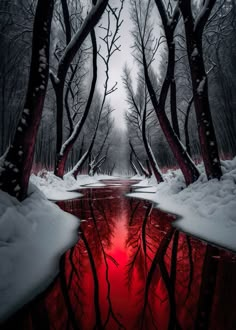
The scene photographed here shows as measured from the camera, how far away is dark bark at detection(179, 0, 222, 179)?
4672 millimetres

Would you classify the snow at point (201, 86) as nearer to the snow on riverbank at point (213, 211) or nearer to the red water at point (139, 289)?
the snow on riverbank at point (213, 211)

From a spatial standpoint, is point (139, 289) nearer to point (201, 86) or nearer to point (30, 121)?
point (30, 121)

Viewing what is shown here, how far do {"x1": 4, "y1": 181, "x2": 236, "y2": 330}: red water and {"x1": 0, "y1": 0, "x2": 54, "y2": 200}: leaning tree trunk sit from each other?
5.29 feet

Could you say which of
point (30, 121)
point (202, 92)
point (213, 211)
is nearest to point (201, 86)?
point (202, 92)

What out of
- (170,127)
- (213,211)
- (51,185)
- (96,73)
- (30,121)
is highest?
(96,73)

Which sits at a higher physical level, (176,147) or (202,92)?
(202,92)

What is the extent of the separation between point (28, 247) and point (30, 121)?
7.36ft

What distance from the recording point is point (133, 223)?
367cm

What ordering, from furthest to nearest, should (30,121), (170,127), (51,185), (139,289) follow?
(51,185) < (170,127) < (30,121) < (139,289)

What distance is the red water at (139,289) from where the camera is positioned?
1.23 m

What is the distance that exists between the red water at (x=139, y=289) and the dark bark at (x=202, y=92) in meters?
2.67

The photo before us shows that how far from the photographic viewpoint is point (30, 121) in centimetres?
337

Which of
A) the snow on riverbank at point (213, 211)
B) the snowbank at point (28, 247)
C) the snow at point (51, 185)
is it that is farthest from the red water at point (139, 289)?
the snow at point (51, 185)

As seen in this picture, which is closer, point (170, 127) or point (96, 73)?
point (170, 127)
